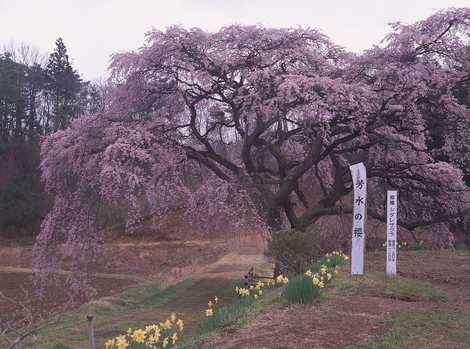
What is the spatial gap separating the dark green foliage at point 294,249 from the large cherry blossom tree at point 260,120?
211 cm

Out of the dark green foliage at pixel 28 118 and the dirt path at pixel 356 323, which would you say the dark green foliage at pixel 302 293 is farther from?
the dark green foliage at pixel 28 118

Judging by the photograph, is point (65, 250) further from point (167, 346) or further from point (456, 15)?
point (456, 15)

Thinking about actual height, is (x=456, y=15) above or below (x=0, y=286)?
above

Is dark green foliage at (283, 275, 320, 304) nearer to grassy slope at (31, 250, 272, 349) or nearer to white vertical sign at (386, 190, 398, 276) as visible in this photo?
grassy slope at (31, 250, 272, 349)

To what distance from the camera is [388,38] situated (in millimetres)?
12758

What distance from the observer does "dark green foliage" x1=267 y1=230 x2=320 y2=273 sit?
32.0 feet

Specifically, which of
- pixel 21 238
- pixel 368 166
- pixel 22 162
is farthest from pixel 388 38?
pixel 22 162

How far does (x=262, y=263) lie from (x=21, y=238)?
20.8 m

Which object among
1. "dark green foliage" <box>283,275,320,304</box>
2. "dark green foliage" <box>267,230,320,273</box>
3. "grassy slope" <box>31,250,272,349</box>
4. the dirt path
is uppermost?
"dark green foliage" <box>267,230,320,273</box>

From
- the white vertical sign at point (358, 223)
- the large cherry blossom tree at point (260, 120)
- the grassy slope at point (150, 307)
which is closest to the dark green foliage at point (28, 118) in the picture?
the grassy slope at point (150, 307)

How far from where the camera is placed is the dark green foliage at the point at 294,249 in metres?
9.75

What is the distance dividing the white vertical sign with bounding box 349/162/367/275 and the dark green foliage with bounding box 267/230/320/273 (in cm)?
161

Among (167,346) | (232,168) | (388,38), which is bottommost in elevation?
(167,346)

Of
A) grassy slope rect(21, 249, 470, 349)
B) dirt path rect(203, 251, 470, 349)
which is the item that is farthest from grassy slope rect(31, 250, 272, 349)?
dirt path rect(203, 251, 470, 349)
